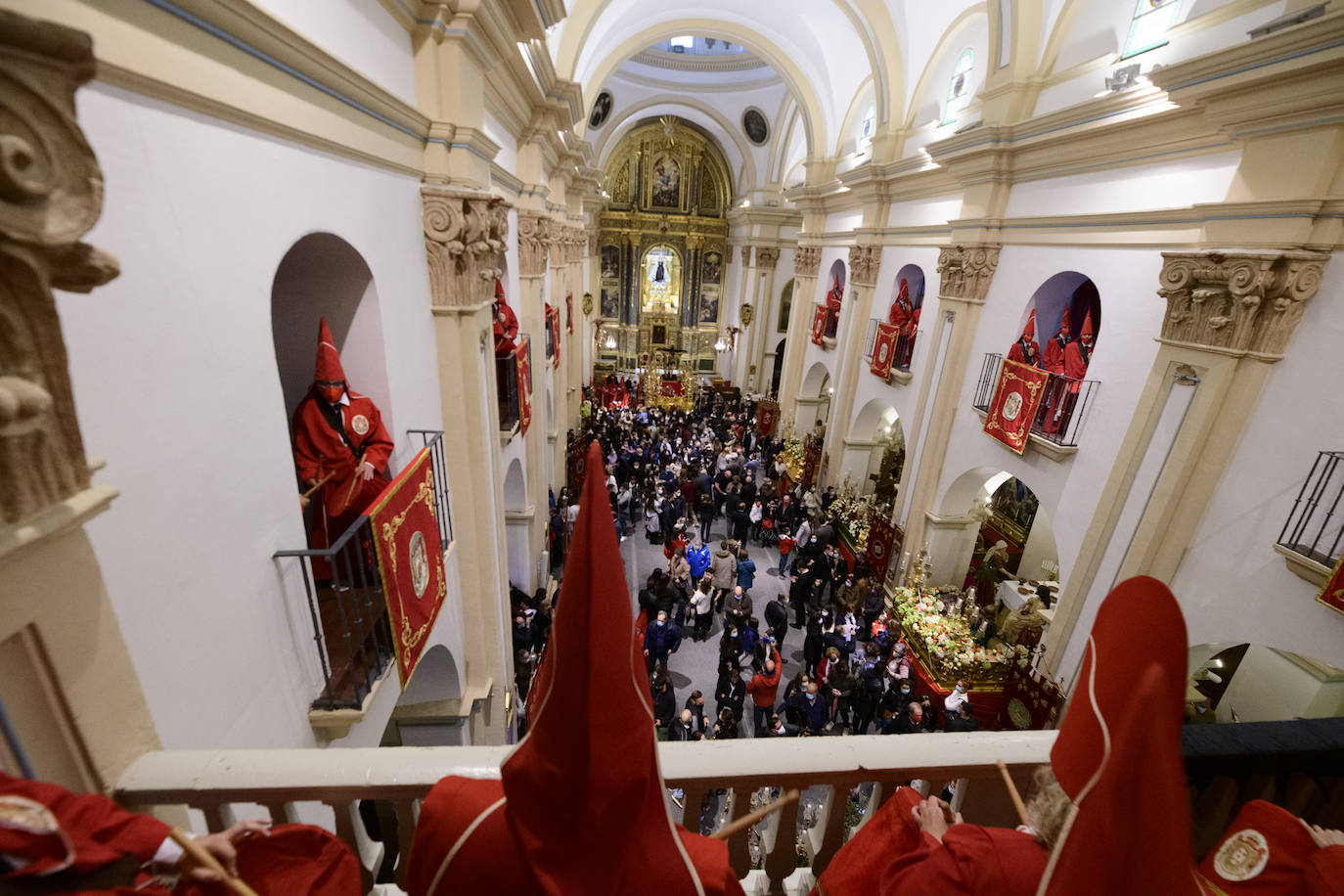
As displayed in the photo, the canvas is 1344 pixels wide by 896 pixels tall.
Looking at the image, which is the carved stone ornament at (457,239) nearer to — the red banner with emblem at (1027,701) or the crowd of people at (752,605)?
the crowd of people at (752,605)

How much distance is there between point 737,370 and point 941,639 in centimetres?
1646

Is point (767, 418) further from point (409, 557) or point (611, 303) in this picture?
point (409, 557)

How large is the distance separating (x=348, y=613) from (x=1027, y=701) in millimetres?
6921

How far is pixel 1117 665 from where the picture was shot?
1206mm

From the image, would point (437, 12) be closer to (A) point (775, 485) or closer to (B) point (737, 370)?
(A) point (775, 485)

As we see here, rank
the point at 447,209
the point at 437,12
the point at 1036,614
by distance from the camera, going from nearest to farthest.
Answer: the point at 437,12 < the point at 447,209 < the point at 1036,614

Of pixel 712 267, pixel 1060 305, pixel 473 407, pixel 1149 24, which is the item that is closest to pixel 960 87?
pixel 1149 24

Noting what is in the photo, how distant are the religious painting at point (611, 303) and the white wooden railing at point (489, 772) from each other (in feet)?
86.6

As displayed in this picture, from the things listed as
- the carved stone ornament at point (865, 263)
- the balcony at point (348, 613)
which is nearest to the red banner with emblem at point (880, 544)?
the carved stone ornament at point (865, 263)

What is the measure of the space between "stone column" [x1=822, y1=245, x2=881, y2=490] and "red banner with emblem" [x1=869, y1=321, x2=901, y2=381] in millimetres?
842

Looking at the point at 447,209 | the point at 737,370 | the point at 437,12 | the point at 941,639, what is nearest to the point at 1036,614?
the point at 941,639

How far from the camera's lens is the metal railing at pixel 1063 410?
674 cm

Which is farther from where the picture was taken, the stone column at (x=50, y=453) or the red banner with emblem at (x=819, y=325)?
the red banner with emblem at (x=819, y=325)

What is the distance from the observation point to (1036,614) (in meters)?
7.70
